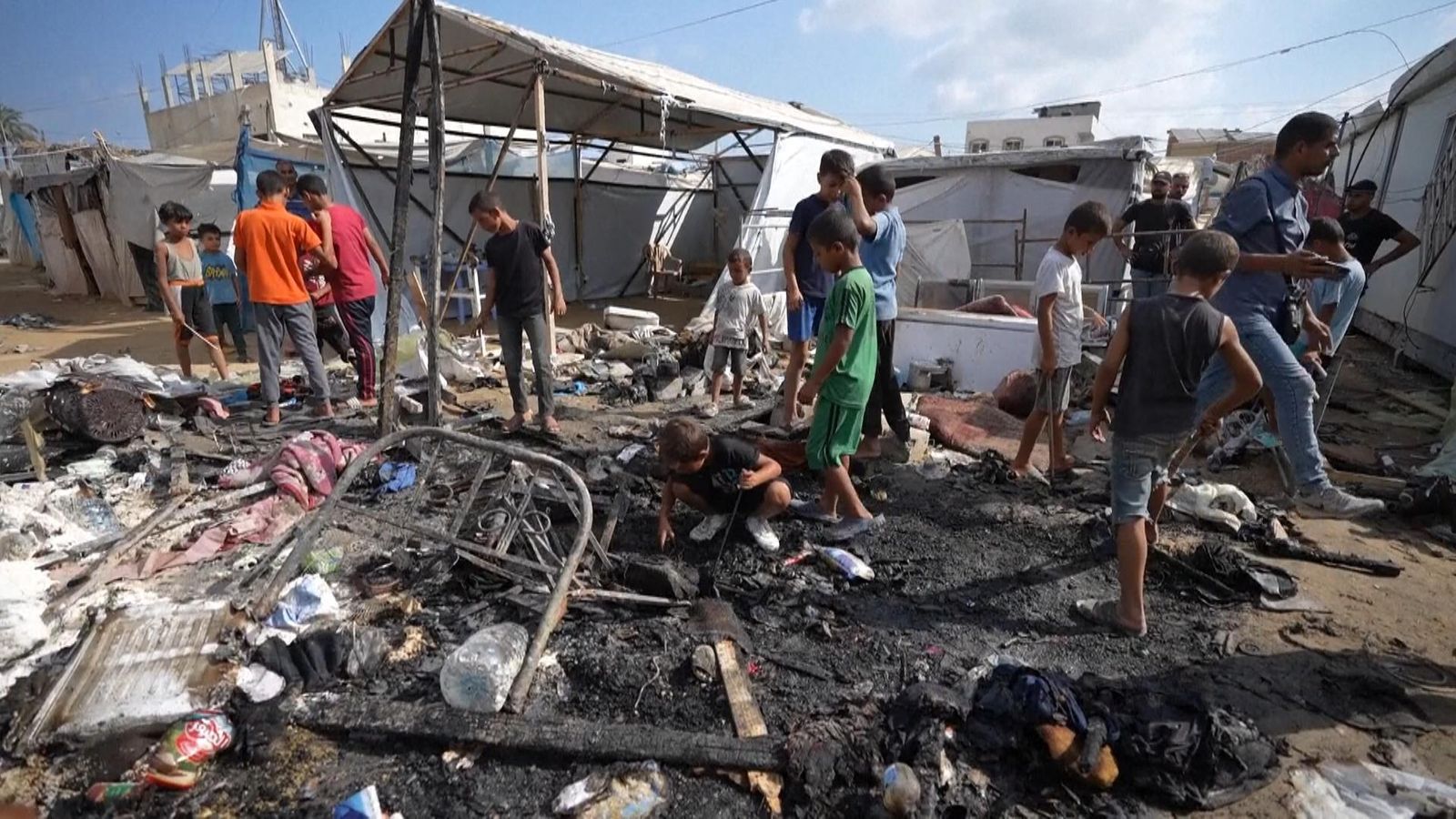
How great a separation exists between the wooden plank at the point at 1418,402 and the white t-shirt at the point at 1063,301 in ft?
14.9

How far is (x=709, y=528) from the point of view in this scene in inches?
156

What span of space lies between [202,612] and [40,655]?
2.32 feet

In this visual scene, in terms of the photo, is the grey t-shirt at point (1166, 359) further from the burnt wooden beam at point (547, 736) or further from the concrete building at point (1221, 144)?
the concrete building at point (1221, 144)

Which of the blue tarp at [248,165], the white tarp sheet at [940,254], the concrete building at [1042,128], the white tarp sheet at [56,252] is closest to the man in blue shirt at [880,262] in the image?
the white tarp sheet at [940,254]

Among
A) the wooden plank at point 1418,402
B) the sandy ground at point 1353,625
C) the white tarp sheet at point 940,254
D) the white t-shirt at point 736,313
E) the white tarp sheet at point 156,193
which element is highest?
the white tarp sheet at point 156,193

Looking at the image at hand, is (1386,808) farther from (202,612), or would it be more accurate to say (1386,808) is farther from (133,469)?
(133,469)

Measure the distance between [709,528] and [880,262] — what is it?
1.99 metres

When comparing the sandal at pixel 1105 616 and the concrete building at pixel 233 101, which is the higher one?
the concrete building at pixel 233 101

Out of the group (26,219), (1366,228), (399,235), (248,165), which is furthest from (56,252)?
(1366,228)

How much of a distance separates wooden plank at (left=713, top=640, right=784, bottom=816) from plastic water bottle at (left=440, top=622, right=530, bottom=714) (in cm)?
78

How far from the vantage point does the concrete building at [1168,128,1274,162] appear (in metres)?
30.0

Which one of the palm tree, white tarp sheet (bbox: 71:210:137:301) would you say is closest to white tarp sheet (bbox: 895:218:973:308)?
white tarp sheet (bbox: 71:210:137:301)

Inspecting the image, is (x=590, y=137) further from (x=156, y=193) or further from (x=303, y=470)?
(x=303, y=470)

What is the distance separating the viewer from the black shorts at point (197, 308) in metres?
7.77
